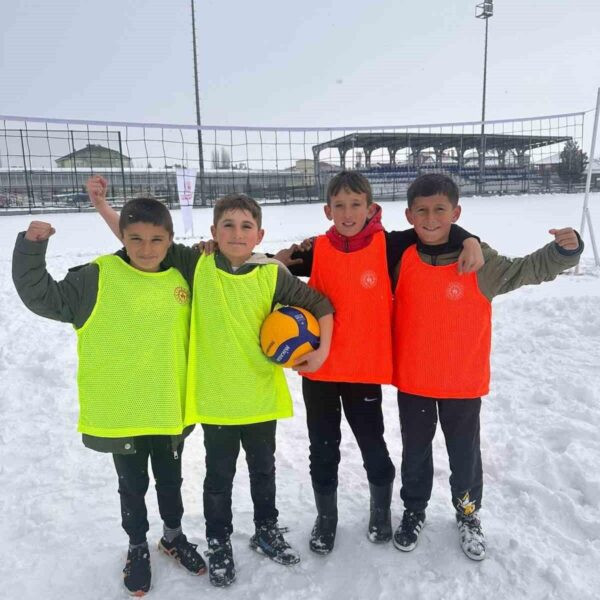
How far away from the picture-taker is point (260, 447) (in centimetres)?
222

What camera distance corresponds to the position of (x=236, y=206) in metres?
2.19

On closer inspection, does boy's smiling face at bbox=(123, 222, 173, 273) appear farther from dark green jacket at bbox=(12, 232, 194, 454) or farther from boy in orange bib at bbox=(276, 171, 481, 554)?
boy in orange bib at bbox=(276, 171, 481, 554)

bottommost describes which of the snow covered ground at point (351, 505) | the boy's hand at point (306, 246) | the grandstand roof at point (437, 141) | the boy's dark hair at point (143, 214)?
the snow covered ground at point (351, 505)

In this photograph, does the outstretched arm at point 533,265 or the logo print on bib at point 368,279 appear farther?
the logo print on bib at point 368,279

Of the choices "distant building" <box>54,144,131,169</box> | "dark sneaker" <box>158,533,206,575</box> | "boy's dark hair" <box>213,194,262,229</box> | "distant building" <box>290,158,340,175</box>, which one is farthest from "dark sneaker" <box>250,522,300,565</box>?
"distant building" <box>290,158,340,175</box>

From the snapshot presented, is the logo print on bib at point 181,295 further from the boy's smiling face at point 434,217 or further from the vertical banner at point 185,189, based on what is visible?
the vertical banner at point 185,189

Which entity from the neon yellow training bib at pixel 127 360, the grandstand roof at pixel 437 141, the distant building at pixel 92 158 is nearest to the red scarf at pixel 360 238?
the neon yellow training bib at pixel 127 360

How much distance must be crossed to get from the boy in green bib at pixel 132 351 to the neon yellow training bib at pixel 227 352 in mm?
80

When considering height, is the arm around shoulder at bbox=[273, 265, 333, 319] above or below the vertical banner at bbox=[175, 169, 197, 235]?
below

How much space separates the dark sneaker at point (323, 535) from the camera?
228 cm

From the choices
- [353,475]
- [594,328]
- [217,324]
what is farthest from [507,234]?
[217,324]

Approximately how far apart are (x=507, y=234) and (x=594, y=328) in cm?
861

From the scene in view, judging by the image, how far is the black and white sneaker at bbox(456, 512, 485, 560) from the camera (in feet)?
7.19

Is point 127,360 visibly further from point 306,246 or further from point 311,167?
point 311,167
